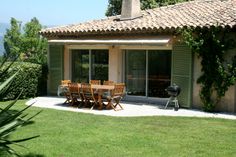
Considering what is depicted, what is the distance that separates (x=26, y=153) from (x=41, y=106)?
942 cm

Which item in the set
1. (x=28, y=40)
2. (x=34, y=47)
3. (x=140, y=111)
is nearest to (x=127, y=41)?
(x=140, y=111)

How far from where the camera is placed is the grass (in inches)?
440

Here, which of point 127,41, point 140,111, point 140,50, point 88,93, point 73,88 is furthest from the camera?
point 140,50

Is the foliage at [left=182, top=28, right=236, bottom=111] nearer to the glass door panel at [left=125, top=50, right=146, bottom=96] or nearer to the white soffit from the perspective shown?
the white soffit

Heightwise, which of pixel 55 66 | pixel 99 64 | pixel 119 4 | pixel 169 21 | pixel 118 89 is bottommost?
pixel 118 89

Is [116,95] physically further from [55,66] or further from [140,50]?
[55,66]

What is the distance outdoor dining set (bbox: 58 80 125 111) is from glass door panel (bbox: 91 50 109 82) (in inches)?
145

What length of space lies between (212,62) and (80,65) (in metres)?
8.70

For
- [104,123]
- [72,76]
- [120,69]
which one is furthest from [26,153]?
[72,76]

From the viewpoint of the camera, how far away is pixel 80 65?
24766 millimetres

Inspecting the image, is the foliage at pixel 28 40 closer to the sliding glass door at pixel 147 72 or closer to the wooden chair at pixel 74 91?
the sliding glass door at pixel 147 72

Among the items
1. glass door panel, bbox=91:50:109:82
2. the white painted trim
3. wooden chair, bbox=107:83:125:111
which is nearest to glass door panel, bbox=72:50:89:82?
glass door panel, bbox=91:50:109:82

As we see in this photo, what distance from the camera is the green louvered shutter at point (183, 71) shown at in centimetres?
1983

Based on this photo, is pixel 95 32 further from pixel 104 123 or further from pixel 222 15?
pixel 104 123
